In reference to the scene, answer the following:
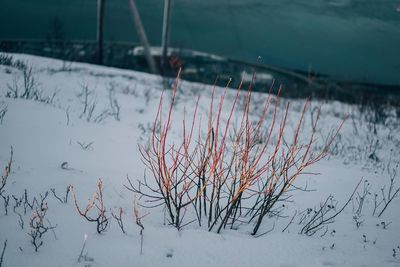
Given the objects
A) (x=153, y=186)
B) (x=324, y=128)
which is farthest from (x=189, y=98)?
(x=153, y=186)

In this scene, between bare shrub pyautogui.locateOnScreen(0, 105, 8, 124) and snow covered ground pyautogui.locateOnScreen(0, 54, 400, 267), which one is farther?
bare shrub pyautogui.locateOnScreen(0, 105, 8, 124)

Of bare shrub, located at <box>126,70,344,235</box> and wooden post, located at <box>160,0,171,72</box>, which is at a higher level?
wooden post, located at <box>160,0,171,72</box>

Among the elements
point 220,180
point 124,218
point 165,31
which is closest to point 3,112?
point 124,218

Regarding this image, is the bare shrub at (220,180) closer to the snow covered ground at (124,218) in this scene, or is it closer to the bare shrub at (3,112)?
the snow covered ground at (124,218)

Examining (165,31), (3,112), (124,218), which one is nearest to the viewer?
(124,218)

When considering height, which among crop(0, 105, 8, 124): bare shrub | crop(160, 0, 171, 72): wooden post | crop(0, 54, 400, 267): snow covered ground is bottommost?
crop(0, 54, 400, 267): snow covered ground

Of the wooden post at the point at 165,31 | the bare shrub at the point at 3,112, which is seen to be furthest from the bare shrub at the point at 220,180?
the wooden post at the point at 165,31

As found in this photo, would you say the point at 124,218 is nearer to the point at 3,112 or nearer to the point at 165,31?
the point at 3,112

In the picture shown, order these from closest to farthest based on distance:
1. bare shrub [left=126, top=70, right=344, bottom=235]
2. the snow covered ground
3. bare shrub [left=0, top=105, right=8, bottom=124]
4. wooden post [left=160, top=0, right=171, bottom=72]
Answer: the snow covered ground, bare shrub [left=126, top=70, right=344, bottom=235], bare shrub [left=0, top=105, right=8, bottom=124], wooden post [left=160, top=0, right=171, bottom=72]

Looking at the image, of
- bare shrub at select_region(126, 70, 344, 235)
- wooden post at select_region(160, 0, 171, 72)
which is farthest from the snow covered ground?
wooden post at select_region(160, 0, 171, 72)

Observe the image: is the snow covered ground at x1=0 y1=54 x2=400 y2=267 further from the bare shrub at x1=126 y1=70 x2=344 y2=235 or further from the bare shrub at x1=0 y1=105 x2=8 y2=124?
the bare shrub at x1=126 y1=70 x2=344 y2=235

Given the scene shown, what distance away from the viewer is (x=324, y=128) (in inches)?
297

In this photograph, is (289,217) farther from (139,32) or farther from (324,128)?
(139,32)

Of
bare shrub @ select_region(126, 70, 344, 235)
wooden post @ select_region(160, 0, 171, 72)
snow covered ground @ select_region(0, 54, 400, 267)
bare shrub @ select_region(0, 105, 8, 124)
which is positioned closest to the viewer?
snow covered ground @ select_region(0, 54, 400, 267)
